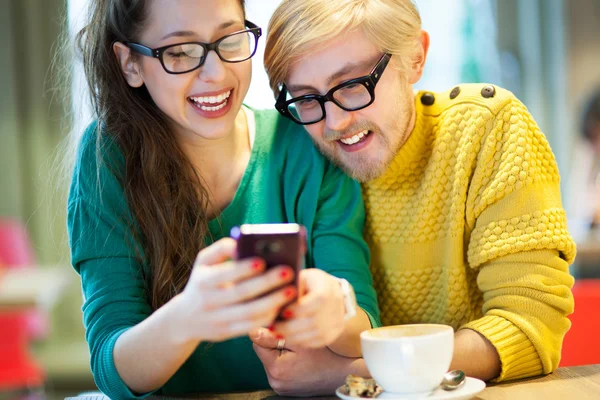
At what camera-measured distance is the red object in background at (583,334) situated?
6.27ft

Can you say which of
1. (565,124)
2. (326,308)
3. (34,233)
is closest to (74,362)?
(34,233)

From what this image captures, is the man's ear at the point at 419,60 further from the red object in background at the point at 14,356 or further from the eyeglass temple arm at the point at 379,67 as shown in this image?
the red object in background at the point at 14,356

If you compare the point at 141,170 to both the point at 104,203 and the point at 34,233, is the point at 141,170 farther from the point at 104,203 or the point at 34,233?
the point at 34,233

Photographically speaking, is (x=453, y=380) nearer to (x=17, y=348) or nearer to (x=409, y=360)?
(x=409, y=360)

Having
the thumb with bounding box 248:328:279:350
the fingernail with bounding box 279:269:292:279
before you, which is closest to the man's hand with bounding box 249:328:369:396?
the thumb with bounding box 248:328:279:350

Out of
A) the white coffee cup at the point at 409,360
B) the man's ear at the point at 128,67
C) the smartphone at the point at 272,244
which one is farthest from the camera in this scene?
the man's ear at the point at 128,67

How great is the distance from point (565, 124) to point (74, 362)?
373 cm

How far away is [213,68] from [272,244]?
593 mm

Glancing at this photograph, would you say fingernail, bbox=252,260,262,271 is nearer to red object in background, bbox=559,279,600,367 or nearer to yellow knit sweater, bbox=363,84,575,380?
yellow knit sweater, bbox=363,84,575,380

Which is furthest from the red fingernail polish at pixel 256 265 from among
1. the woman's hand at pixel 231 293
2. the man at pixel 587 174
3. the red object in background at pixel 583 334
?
the man at pixel 587 174

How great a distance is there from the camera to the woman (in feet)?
4.85

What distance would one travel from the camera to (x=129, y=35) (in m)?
1.58

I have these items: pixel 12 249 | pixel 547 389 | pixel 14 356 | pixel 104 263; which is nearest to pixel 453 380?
pixel 547 389

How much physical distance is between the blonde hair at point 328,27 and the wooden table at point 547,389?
656mm
